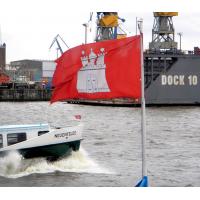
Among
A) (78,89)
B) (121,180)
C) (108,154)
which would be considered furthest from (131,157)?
(78,89)

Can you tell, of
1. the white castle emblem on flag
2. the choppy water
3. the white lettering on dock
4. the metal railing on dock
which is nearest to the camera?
the white castle emblem on flag

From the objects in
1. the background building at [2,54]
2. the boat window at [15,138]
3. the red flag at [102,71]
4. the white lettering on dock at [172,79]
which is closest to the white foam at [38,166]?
the boat window at [15,138]

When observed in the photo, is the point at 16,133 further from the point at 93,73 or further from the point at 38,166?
the point at 93,73

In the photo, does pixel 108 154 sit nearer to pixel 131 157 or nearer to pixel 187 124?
pixel 131 157

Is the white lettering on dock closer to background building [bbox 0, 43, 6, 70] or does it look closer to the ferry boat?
the ferry boat

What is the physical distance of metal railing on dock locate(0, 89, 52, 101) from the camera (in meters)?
136

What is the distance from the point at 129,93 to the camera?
45.2 ft

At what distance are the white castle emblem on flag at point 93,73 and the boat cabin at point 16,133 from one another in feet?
43.6

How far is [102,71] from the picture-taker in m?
13.9

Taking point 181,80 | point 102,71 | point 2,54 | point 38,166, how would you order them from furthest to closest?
point 2,54 < point 181,80 < point 38,166 < point 102,71

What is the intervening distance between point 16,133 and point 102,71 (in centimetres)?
1376

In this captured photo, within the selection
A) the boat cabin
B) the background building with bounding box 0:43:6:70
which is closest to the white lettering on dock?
the boat cabin

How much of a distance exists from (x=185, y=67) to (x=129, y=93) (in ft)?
279

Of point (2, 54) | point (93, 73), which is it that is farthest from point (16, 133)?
point (2, 54)
